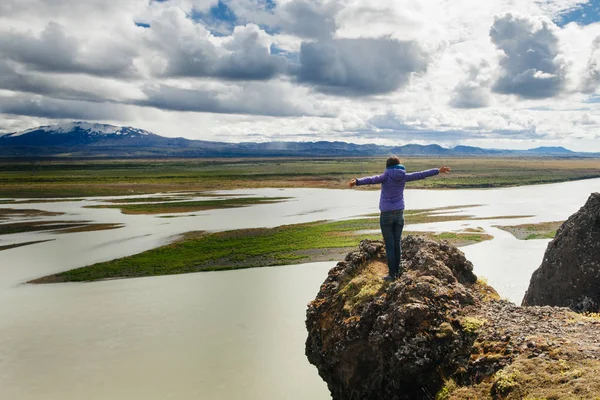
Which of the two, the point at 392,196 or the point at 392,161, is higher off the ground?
the point at 392,161

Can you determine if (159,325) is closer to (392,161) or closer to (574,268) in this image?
(392,161)

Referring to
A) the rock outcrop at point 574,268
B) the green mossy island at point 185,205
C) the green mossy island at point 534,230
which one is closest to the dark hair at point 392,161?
the rock outcrop at point 574,268

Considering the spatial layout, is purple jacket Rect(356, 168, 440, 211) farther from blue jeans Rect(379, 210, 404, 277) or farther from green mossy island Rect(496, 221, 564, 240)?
green mossy island Rect(496, 221, 564, 240)

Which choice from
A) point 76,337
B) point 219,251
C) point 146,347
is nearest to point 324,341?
point 146,347

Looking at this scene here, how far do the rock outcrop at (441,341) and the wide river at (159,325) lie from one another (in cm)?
631

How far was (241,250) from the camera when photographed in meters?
43.8

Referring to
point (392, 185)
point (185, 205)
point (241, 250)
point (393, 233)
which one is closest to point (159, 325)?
point (393, 233)

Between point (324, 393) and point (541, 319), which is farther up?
point (541, 319)

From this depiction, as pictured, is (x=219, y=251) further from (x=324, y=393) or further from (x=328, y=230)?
(x=324, y=393)

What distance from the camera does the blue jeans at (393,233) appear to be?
1258 cm

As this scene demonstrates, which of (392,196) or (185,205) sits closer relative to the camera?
(392,196)

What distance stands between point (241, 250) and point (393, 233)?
32500 millimetres

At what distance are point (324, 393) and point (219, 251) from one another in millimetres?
27583

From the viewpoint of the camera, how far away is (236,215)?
218ft
